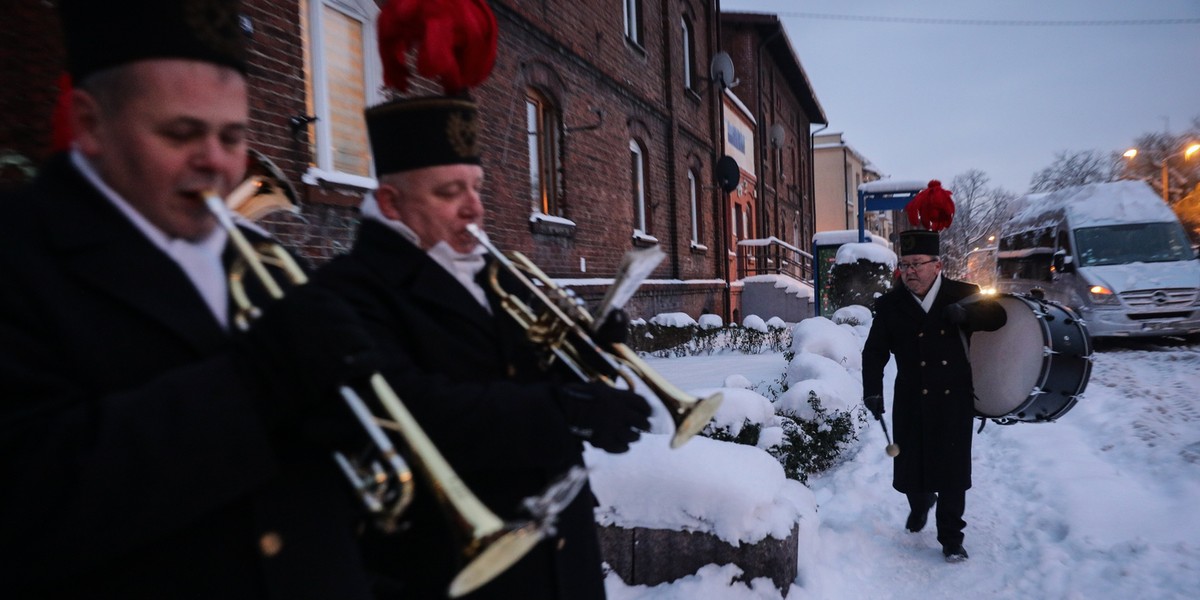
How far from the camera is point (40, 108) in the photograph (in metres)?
3.57

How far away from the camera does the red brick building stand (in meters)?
4.77

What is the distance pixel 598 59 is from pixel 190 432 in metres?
10.0

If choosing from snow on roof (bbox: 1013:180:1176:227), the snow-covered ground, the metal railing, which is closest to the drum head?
the snow-covered ground

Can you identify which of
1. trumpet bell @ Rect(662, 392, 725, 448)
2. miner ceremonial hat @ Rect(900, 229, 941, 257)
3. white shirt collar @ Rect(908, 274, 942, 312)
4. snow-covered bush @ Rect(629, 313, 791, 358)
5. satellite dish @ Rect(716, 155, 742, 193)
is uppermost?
satellite dish @ Rect(716, 155, 742, 193)

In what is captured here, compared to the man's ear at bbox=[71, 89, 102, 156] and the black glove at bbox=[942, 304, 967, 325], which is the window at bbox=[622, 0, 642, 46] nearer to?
the black glove at bbox=[942, 304, 967, 325]

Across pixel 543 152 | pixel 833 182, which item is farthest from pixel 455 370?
pixel 833 182

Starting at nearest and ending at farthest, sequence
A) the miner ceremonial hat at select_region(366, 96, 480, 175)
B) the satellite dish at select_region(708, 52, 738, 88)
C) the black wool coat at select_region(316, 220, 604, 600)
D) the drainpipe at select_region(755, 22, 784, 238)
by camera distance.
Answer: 1. the black wool coat at select_region(316, 220, 604, 600)
2. the miner ceremonial hat at select_region(366, 96, 480, 175)
3. the satellite dish at select_region(708, 52, 738, 88)
4. the drainpipe at select_region(755, 22, 784, 238)

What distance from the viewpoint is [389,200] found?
75.8 inches

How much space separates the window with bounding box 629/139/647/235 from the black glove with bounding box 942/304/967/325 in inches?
313

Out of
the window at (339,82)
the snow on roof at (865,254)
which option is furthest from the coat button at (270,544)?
the snow on roof at (865,254)

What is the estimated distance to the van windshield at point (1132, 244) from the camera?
11.7 meters

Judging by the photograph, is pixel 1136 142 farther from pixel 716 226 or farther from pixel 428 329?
pixel 428 329

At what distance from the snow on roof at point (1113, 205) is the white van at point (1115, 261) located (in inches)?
0.5

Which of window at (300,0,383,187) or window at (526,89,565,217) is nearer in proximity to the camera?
window at (300,0,383,187)
